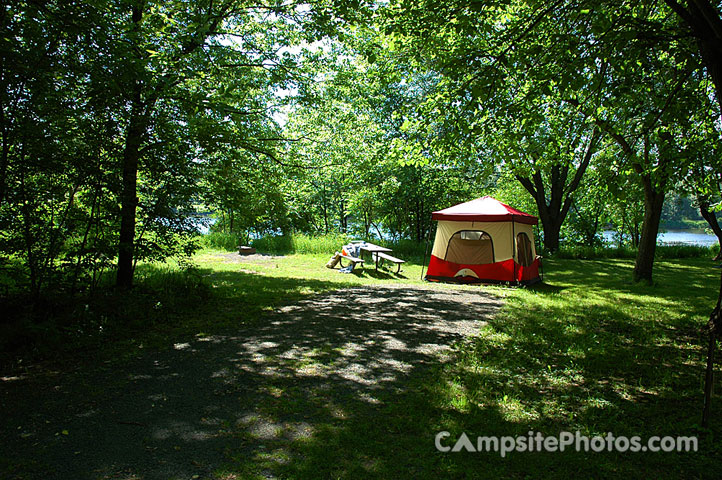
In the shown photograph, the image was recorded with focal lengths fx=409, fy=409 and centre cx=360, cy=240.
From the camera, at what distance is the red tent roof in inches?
396

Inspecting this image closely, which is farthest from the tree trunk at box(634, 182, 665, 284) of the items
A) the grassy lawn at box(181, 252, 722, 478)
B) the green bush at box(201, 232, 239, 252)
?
the green bush at box(201, 232, 239, 252)

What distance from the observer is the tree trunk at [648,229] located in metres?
9.61

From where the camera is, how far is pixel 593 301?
323 inches

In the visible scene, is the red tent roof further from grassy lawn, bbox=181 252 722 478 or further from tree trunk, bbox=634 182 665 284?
grassy lawn, bbox=181 252 722 478

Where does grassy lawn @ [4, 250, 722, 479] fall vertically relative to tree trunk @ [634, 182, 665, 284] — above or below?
below

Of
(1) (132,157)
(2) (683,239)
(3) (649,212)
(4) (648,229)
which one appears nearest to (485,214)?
(3) (649,212)

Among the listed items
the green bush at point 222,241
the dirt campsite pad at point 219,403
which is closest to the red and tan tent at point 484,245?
the dirt campsite pad at point 219,403

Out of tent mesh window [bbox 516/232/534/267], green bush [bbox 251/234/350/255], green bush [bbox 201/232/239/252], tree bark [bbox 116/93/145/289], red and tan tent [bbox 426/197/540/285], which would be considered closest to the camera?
tree bark [bbox 116/93/145/289]

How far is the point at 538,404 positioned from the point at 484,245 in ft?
25.4

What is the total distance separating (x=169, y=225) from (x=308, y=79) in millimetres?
4479

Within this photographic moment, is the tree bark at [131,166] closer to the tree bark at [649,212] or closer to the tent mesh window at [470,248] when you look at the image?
the tent mesh window at [470,248]

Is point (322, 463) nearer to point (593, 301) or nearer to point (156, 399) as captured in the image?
point (156, 399)

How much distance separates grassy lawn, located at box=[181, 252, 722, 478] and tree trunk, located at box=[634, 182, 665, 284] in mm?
3327

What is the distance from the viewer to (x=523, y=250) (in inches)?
420
